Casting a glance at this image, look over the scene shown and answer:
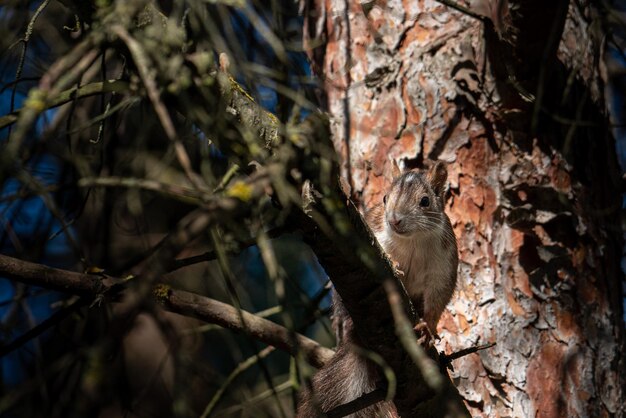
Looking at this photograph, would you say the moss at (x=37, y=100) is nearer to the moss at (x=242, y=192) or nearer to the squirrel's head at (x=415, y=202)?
the moss at (x=242, y=192)

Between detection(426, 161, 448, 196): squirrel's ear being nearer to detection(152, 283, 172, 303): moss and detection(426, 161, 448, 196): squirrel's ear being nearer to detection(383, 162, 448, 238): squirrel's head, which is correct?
detection(383, 162, 448, 238): squirrel's head

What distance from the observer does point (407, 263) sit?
3.05 m

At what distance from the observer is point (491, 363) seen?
279 cm

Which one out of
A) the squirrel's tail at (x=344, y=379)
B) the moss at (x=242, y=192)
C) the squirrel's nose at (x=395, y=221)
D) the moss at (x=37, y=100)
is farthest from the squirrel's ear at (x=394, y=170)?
the moss at (x=37, y=100)

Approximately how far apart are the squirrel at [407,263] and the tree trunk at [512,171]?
0.35ft

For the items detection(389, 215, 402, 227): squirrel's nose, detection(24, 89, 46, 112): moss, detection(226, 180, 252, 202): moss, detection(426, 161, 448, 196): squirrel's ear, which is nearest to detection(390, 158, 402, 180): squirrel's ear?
detection(426, 161, 448, 196): squirrel's ear

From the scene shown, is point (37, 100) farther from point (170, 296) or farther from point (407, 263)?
point (407, 263)

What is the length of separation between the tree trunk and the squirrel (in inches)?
4.2

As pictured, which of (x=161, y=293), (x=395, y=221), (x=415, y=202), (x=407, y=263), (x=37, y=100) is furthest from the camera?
(x=407, y=263)

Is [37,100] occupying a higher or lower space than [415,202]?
lower

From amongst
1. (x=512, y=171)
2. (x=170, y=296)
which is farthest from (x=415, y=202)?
(x=170, y=296)

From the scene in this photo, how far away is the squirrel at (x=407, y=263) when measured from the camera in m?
2.82

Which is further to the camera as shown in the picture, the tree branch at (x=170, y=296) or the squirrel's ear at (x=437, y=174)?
the squirrel's ear at (x=437, y=174)

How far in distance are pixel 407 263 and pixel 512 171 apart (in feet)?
1.85
